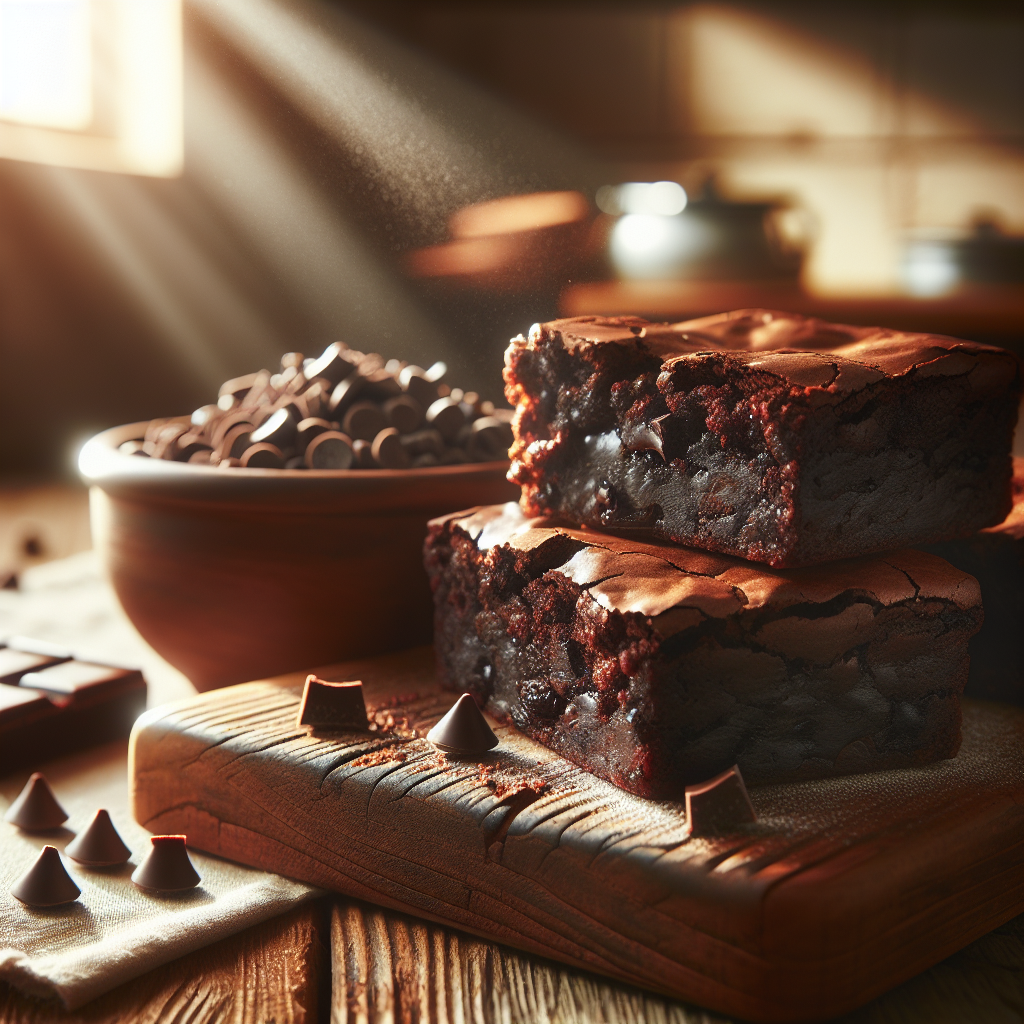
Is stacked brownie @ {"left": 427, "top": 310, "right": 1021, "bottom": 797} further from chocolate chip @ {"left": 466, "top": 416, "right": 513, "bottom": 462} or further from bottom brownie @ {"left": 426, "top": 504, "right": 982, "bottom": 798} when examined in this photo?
chocolate chip @ {"left": 466, "top": 416, "right": 513, "bottom": 462}

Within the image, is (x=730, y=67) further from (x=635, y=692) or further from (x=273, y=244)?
(x=635, y=692)

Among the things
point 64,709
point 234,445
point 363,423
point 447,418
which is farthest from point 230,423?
point 64,709

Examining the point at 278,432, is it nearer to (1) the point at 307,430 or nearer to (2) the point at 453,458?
(1) the point at 307,430

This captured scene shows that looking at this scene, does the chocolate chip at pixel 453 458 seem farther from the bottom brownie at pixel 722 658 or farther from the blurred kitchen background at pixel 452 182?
the bottom brownie at pixel 722 658

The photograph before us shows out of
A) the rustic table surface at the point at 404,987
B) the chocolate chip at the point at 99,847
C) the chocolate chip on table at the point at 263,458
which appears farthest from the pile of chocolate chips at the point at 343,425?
the rustic table surface at the point at 404,987

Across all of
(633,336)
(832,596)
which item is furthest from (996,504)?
(633,336)

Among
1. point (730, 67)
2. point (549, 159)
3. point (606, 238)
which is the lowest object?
point (606, 238)
